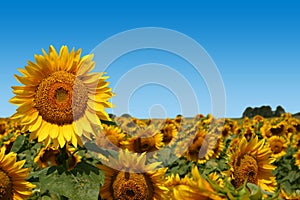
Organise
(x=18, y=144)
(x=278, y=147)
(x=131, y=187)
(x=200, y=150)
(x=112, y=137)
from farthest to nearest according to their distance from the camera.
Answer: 1. (x=278, y=147)
2. (x=200, y=150)
3. (x=112, y=137)
4. (x=18, y=144)
5. (x=131, y=187)

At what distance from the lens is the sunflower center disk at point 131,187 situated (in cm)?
373

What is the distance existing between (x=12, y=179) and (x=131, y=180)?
92 cm

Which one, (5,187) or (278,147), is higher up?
(278,147)

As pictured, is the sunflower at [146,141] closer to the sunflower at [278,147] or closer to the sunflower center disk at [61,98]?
the sunflower at [278,147]

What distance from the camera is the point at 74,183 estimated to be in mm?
3061

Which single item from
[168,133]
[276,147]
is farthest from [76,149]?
[276,147]

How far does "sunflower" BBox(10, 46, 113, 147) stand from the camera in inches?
133

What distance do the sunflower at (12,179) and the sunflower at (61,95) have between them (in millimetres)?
326

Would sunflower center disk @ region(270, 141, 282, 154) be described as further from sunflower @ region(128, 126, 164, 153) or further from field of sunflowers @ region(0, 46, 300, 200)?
field of sunflowers @ region(0, 46, 300, 200)

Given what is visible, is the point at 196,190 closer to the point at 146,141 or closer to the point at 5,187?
the point at 5,187

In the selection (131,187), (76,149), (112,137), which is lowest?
(131,187)

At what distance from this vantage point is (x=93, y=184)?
309 centimetres

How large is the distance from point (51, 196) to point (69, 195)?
800 millimetres

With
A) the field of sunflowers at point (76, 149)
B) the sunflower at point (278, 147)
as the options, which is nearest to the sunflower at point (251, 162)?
the field of sunflowers at point (76, 149)
